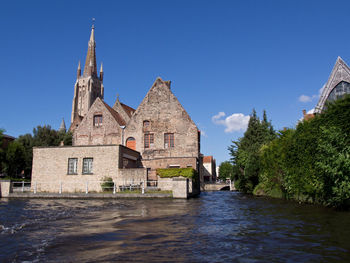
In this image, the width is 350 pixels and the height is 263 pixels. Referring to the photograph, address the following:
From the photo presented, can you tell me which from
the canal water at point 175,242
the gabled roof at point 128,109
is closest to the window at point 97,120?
the gabled roof at point 128,109

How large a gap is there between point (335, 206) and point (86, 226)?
Answer: 1059 cm

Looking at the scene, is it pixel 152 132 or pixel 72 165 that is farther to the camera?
pixel 152 132

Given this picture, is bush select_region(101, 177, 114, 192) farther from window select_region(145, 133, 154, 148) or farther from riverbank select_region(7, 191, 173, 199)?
window select_region(145, 133, 154, 148)

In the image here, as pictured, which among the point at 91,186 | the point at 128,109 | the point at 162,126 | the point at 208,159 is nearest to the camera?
the point at 91,186

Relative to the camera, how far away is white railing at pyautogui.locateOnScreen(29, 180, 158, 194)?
2230 cm

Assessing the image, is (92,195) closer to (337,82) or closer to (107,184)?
(107,184)

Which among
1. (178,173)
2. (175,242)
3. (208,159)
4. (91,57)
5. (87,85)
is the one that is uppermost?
(91,57)

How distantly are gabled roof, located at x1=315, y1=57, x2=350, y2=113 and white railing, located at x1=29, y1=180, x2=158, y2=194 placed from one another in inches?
838

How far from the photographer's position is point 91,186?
78.4 ft

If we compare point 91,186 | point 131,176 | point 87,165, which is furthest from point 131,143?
point 131,176

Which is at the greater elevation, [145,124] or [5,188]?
[145,124]

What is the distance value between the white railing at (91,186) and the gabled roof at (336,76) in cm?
2129

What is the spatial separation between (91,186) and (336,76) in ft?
91.3

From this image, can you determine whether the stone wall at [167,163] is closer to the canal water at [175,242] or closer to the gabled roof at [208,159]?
the canal water at [175,242]
